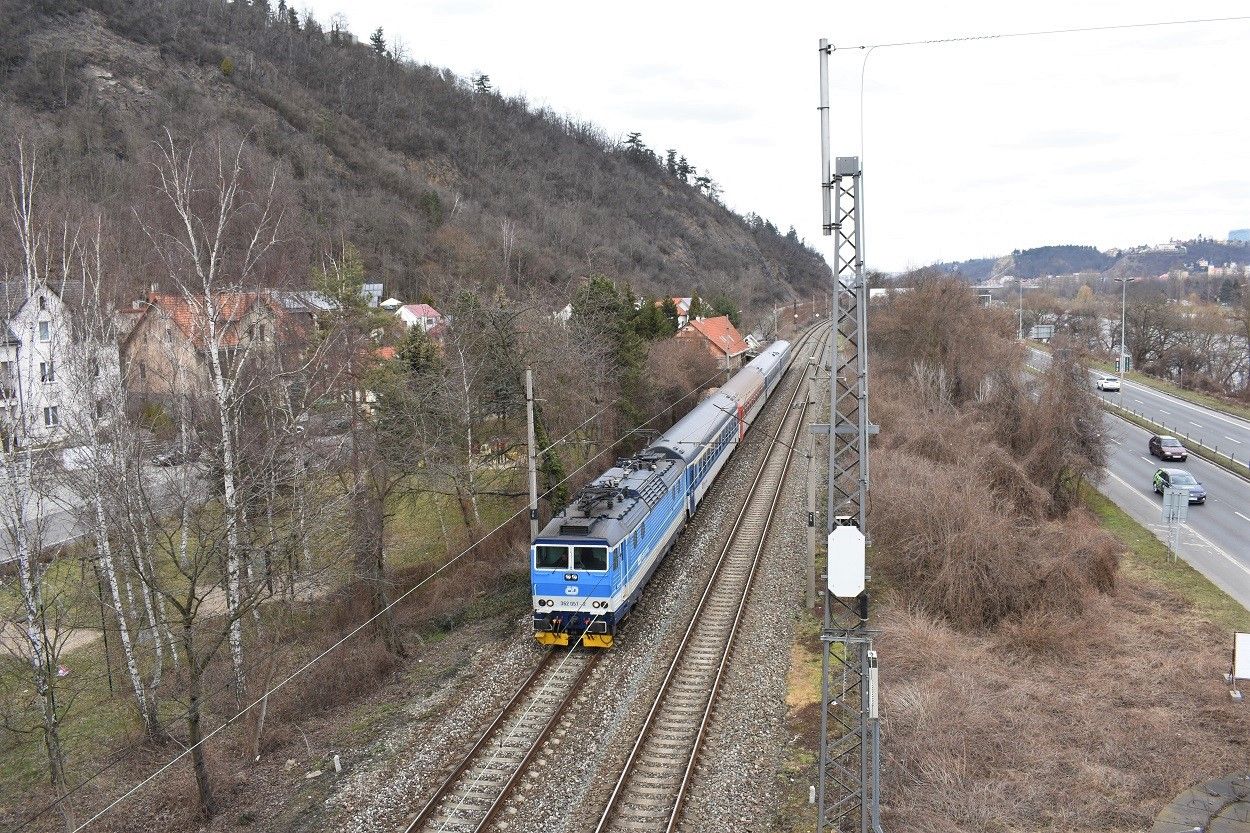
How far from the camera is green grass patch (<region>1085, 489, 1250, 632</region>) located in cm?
1964

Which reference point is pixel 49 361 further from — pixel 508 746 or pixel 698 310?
pixel 698 310

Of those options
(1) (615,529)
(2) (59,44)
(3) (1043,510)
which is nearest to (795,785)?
(1) (615,529)

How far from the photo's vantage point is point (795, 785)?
12797 mm

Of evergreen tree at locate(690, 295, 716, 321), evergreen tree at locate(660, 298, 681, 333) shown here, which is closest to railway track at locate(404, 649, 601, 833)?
evergreen tree at locate(660, 298, 681, 333)

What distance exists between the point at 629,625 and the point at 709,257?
117 meters

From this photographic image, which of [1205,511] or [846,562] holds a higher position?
[846,562]

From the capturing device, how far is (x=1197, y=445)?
39.5m

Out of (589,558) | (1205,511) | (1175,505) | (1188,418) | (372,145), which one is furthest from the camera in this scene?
(372,145)

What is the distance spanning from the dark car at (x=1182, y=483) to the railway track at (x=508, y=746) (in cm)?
2041

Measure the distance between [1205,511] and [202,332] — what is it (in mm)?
32041

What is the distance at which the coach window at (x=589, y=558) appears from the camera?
1656 cm

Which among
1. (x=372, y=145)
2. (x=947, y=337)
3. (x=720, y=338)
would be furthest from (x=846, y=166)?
(x=372, y=145)

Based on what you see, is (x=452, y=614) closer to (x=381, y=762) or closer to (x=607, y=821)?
(x=381, y=762)

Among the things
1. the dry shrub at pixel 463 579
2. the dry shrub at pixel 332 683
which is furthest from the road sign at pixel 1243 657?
the dry shrub at pixel 332 683
